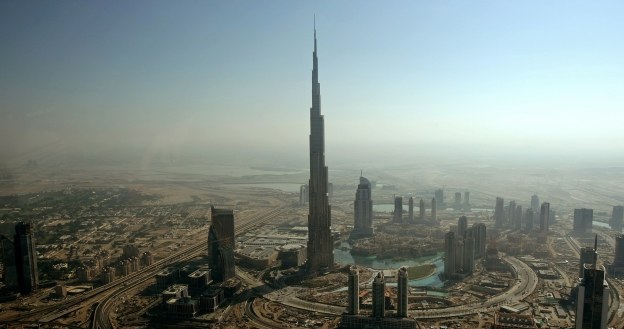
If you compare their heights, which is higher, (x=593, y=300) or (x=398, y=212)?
(x=593, y=300)

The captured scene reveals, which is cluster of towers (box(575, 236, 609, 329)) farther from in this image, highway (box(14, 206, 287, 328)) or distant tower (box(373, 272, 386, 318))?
highway (box(14, 206, 287, 328))

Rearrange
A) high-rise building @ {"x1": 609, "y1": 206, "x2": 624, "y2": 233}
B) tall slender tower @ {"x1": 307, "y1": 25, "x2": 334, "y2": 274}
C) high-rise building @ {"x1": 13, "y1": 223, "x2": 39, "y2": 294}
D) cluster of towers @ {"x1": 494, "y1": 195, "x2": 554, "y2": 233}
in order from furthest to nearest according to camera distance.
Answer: high-rise building @ {"x1": 609, "y1": 206, "x2": 624, "y2": 233} → cluster of towers @ {"x1": 494, "y1": 195, "x2": 554, "y2": 233} → tall slender tower @ {"x1": 307, "y1": 25, "x2": 334, "y2": 274} → high-rise building @ {"x1": 13, "y1": 223, "x2": 39, "y2": 294}

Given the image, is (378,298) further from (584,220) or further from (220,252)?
(584,220)

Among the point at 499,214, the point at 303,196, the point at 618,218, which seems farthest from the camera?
the point at 303,196

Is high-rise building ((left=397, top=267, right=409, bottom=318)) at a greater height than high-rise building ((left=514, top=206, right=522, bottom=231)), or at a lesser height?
greater

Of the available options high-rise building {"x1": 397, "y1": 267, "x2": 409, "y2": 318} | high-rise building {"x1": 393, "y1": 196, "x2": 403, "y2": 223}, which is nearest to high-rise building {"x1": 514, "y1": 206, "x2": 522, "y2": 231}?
high-rise building {"x1": 393, "y1": 196, "x2": 403, "y2": 223}

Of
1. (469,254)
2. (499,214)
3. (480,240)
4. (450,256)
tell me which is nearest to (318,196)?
(450,256)

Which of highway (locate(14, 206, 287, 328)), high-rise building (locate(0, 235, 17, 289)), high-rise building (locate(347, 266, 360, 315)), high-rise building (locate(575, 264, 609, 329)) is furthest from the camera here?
high-rise building (locate(0, 235, 17, 289))
